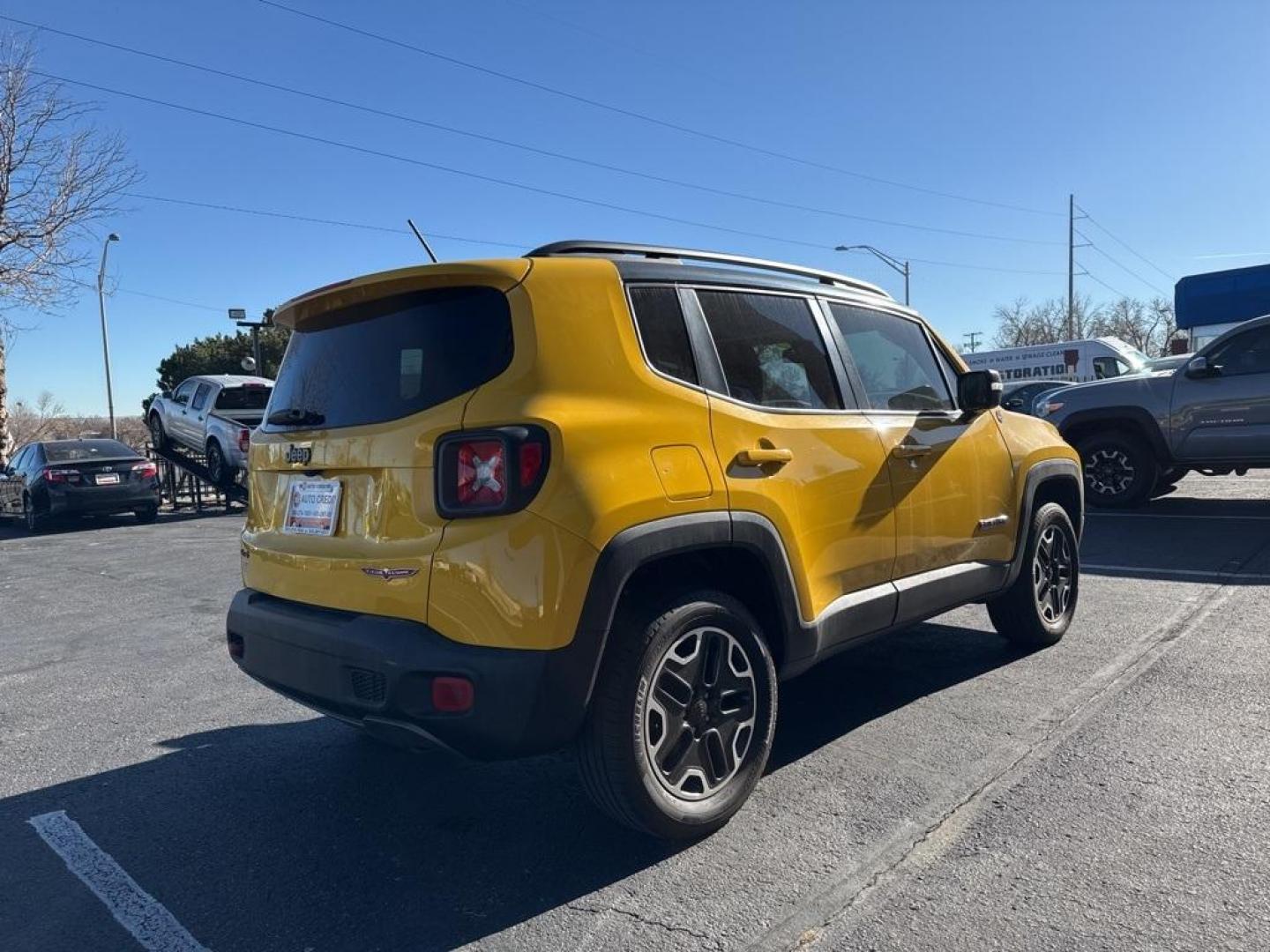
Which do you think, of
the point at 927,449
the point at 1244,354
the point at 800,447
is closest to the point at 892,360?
the point at 927,449

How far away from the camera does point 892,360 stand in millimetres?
4344

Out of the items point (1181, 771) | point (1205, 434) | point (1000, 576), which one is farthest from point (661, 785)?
point (1205, 434)

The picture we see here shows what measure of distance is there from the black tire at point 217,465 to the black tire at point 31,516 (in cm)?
257

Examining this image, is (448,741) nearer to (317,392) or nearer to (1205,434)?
(317,392)

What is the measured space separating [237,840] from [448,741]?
111cm

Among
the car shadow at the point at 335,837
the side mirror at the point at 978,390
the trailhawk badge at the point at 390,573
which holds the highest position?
the side mirror at the point at 978,390

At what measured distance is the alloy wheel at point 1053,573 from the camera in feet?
16.8

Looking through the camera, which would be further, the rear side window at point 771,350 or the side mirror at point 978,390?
the side mirror at point 978,390

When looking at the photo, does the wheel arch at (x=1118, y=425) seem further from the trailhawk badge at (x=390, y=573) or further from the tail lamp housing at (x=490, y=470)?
the trailhawk badge at (x=390, y=573)

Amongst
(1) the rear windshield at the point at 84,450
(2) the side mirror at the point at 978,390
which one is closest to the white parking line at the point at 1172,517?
(2) the side mirror at the point at 978,390

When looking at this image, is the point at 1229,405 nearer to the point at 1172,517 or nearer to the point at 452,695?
the point at 1172,517

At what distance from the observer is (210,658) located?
5727 millimetres

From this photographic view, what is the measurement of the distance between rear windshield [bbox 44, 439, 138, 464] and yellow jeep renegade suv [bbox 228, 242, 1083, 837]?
13.4 m

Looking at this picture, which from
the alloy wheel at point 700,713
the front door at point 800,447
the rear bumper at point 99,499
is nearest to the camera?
the alloy wheel at point 700,713
